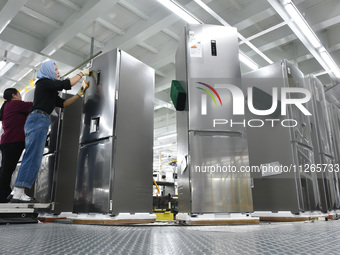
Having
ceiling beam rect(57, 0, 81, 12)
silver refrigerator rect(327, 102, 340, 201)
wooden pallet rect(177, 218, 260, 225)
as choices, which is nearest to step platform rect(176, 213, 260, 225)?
wooden pallet rect(177, 218, 260, 225)

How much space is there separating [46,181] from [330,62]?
683cm

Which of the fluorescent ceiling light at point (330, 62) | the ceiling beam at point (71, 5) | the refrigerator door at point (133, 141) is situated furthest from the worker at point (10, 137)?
the fluorescent ceiling light at point (330, 62)

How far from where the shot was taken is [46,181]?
3.54 m

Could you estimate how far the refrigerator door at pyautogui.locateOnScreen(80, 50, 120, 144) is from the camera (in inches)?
115

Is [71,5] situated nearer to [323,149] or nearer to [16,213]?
[16,213]

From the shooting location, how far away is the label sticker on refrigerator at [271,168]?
3.10 meters

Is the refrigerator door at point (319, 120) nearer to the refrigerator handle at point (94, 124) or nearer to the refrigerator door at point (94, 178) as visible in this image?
the refrigerator door at point (94, 178)

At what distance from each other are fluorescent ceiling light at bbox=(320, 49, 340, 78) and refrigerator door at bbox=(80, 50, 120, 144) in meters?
5.29

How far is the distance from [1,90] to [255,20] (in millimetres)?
8367

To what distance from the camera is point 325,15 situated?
5.69 metres

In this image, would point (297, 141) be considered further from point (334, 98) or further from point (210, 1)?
point (210, 1)

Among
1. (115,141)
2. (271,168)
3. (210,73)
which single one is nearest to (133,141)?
(115,141)

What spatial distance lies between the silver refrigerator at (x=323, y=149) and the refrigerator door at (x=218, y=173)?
139cm

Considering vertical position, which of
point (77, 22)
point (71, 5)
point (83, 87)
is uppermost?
point (71, 5)
